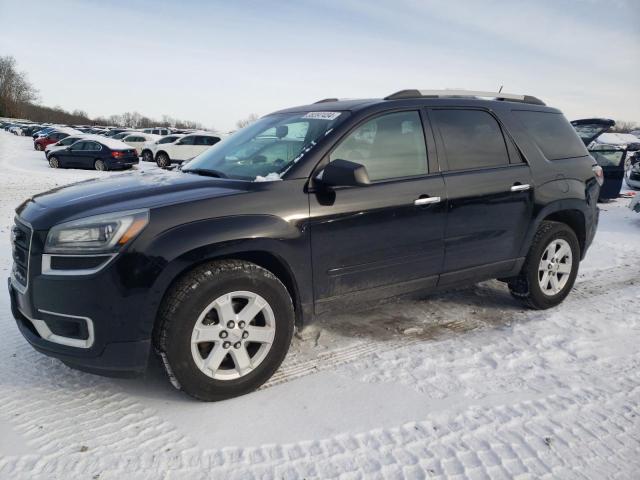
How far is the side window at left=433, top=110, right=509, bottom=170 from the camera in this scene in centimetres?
361

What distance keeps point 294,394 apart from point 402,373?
736mm

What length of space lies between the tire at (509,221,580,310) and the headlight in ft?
10.5

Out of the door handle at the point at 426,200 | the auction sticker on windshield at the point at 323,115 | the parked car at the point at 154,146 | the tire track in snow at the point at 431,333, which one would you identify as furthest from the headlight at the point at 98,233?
the parked car at the point at 154,146

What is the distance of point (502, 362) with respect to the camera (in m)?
3.30

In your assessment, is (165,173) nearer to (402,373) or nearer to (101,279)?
(101,279)

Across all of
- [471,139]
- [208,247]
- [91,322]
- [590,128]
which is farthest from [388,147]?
[590,128]

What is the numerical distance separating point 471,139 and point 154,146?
73.9ft

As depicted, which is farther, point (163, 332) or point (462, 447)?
point (163, 332)

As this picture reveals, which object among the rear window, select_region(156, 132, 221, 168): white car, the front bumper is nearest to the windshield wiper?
the front bumper

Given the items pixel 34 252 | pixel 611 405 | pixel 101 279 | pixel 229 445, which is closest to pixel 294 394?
pixel 229 445

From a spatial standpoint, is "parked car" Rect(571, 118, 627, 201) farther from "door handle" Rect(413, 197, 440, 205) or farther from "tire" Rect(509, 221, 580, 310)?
"door handle" Rect(413, 197, 440, 205)

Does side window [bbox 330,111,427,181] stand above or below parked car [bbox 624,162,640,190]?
above

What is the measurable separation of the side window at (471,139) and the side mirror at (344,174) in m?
1.03

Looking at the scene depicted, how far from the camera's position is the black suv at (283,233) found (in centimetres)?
254
